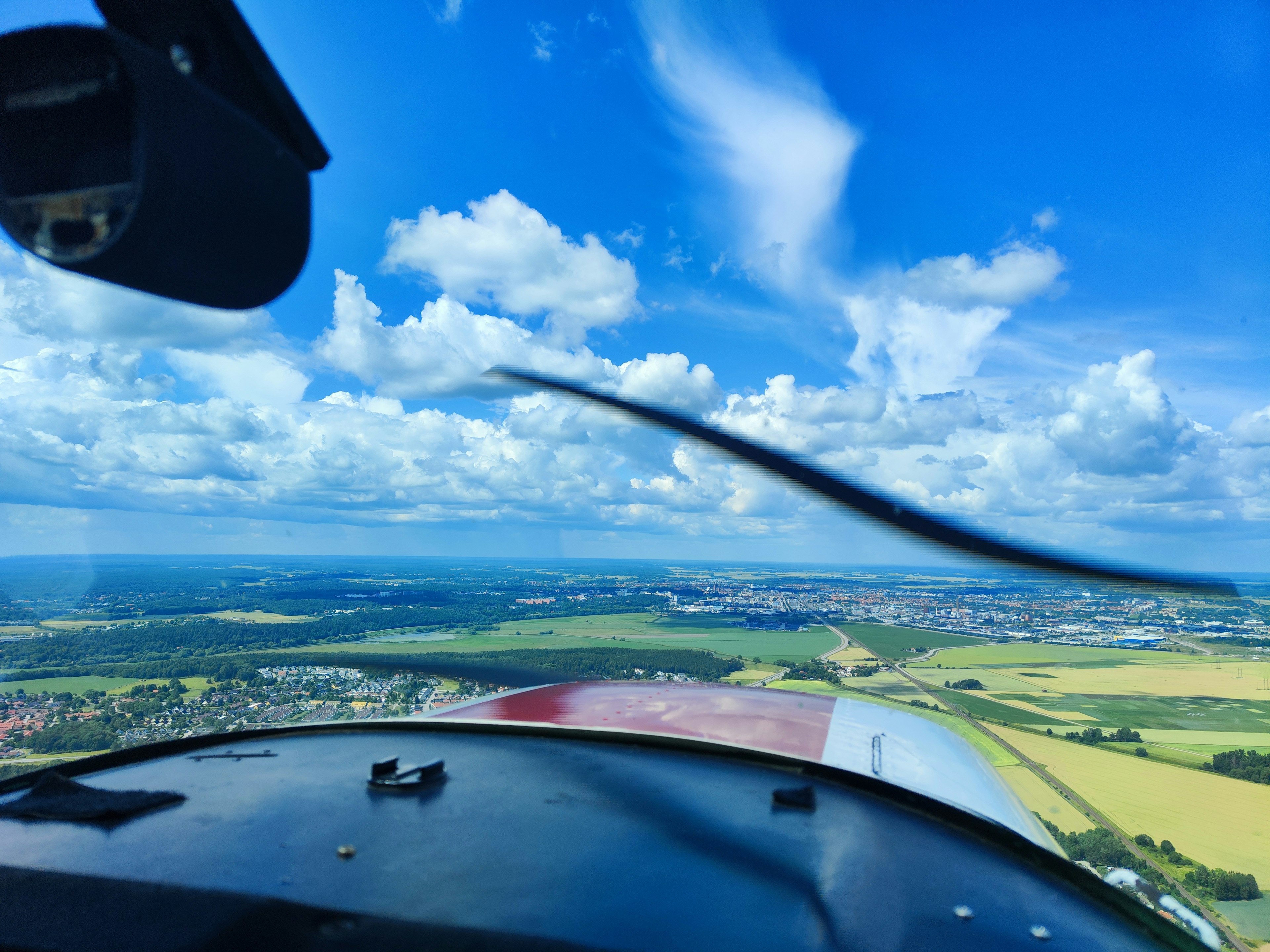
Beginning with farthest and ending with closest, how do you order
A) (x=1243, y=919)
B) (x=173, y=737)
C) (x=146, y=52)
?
(x=1243, y=919)
(x=173, y=737)
(x=146, y=52)

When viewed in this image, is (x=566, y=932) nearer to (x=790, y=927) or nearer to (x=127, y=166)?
(x=790, y=927)

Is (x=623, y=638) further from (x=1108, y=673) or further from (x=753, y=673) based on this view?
(x=1108, y=673)

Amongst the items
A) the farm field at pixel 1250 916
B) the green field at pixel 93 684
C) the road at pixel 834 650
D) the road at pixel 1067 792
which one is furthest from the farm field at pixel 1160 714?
the green field at pixel 93 684

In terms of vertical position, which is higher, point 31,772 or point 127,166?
point 127,166

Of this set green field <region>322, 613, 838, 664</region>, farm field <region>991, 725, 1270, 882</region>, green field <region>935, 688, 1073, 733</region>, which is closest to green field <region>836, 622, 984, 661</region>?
green field <region>322, 613, 838, 664</region>

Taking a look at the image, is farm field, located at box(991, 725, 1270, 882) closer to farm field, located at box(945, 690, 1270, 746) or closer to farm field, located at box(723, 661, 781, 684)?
farm field, located at box(945, 690, 1270, 746)

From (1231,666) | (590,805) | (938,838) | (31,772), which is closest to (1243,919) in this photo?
(938,838)

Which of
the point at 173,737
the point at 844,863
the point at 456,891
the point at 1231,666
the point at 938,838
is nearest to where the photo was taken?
the point at 456,891
